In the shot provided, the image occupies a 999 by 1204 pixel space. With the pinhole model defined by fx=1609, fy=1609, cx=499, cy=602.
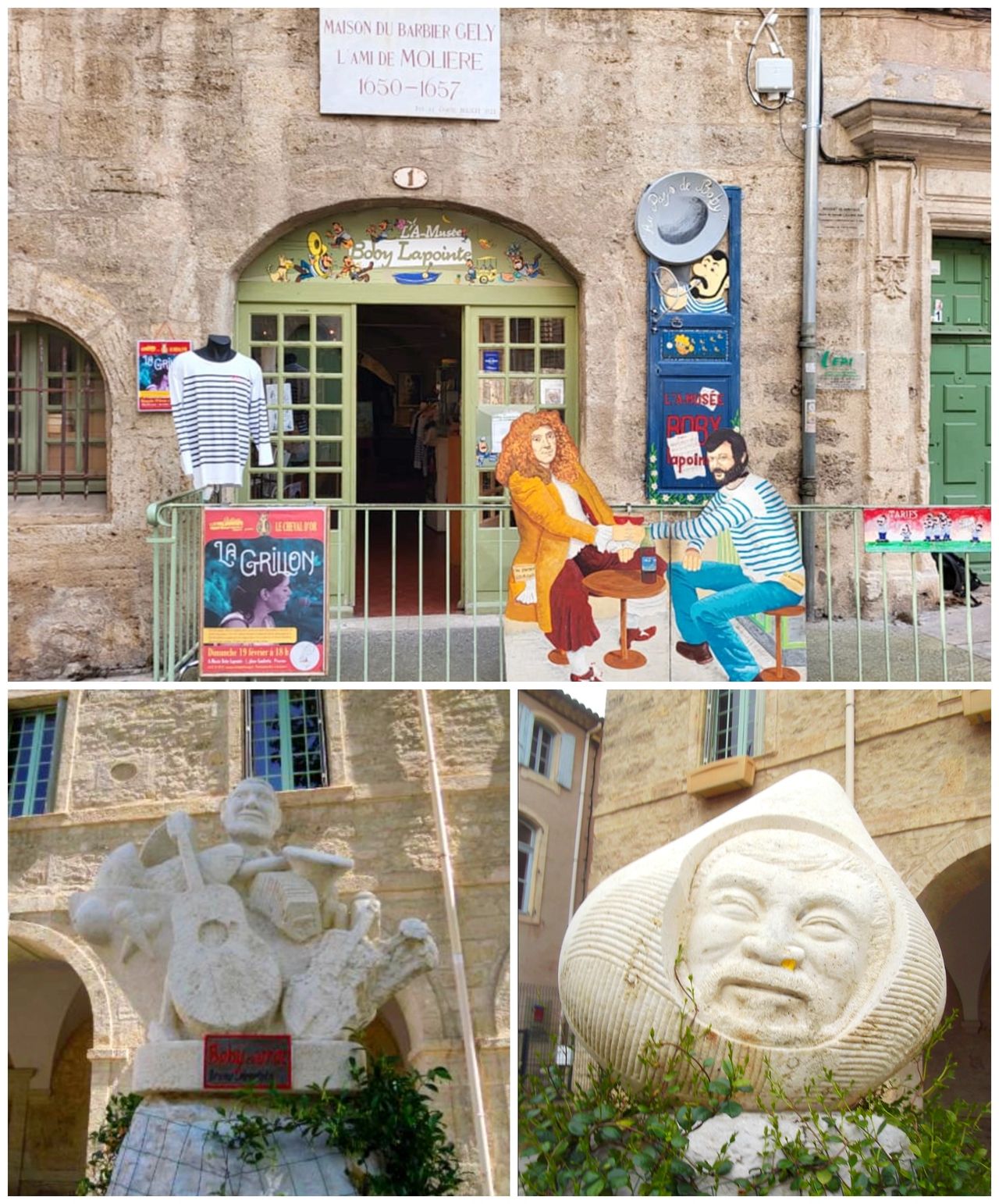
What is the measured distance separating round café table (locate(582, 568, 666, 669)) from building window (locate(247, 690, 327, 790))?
80.1 inches

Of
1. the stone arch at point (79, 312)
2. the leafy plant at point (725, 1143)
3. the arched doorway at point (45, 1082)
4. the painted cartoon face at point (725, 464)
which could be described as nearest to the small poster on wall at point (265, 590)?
the painted cartoon face at point (725, 464)

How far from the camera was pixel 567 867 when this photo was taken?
6668 millimetres

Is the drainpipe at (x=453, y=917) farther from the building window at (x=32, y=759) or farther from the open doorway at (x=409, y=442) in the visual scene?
the building window at (x=32, y=759)

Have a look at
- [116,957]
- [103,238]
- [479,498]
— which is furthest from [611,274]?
[116,957]

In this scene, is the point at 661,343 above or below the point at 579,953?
above

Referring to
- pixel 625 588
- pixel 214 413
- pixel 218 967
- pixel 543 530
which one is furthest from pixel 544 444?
pixel 218 967

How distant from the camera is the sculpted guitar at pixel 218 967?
244 inches

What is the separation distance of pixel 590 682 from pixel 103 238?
4477 millimetres

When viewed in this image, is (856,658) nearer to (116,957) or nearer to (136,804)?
(136,804)

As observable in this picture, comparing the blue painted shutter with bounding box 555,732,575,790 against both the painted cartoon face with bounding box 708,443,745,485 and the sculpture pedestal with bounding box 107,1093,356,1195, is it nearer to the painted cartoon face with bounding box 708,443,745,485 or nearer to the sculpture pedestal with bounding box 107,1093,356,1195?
the painted cartoon face with bounding box 708,443,745,485

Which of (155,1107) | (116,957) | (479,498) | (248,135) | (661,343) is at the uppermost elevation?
(248,135)

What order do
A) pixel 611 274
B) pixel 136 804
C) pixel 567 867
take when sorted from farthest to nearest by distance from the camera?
1. pixel 611 274
2. pixel 136 804
3. pixel 567 867

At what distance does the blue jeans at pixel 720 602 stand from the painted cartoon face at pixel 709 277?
3093 millimetres

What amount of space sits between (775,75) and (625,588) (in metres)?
4.23
